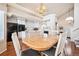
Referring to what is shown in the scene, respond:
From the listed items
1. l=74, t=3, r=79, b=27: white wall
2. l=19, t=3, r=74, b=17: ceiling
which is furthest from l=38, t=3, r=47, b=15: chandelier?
l=74, t=3, r=79, b=27: white wall

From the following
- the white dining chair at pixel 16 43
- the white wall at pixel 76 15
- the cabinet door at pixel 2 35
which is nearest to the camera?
the white dining chair at pixel 16 43

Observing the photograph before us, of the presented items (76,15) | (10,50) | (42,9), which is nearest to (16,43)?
(10,50)

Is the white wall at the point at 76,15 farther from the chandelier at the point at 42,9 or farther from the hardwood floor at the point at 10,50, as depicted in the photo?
the hardwood floor at the point at 10,50

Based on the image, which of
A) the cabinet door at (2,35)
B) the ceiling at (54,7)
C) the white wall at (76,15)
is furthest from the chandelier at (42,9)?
the cabinet door at (2,35)

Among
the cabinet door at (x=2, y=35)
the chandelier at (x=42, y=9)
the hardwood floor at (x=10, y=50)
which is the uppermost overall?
the chandelier at (x=42, y=9)

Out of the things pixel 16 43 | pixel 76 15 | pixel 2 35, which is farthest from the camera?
pixel 2 35

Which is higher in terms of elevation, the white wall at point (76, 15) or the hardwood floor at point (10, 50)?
the white wall at point (76, 15)

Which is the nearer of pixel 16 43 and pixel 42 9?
pixel 16 43

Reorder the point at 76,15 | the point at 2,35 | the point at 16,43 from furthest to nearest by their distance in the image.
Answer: the point at 2,35 < the point at 76,15 < the point at 16,43

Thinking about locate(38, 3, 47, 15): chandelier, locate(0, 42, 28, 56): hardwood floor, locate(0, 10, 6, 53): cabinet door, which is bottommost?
locate(0, 42, 28, 56): hardwood floor

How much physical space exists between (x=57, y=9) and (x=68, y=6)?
194mm

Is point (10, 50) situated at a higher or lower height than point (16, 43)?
lower

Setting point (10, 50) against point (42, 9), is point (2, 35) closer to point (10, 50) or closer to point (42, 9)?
point (10, 50)

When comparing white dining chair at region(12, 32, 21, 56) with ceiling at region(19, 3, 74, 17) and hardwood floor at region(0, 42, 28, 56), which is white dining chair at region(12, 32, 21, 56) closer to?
hardwood floor at region(0, 42, 28, 56)
